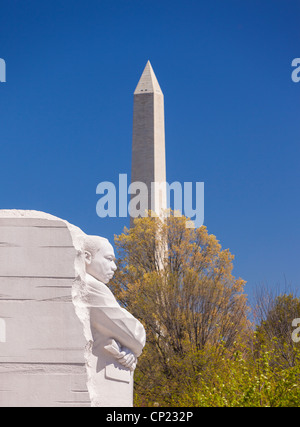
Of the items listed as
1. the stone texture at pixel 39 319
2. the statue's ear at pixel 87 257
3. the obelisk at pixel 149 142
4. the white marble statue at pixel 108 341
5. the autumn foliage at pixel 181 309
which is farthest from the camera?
the obelisk at pixel 149 142

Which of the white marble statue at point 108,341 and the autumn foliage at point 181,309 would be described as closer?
the white marble statue at point 108,341

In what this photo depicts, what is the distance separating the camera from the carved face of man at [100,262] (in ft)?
26.8

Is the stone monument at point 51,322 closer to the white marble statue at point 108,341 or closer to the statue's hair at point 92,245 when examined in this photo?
the white marble statue at point 108,341

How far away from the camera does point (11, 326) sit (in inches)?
290

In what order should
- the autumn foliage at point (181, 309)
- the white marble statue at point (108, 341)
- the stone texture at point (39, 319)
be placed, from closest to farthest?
the stone texture at point (39, 319) < the white marble statue at point (108, 341) < the autumn foliage at point (181, 309)

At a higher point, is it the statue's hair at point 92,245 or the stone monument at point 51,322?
the statue's hair at point 92,245

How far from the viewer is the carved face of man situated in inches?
321

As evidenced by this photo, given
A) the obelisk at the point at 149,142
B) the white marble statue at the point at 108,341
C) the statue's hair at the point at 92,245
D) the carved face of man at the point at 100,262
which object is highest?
the obelisk at the point at 149,142

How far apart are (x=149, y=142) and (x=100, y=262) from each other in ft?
76.7

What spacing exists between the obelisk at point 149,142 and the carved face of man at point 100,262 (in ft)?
74.6

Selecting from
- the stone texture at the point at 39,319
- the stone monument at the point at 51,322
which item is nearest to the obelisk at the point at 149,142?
the stone monument at the point at 51,322
